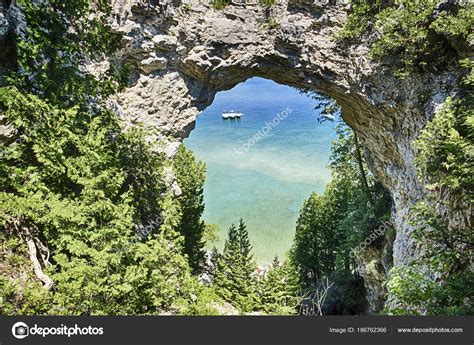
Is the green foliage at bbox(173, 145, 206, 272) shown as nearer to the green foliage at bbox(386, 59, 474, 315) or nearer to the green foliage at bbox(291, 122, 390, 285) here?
the green foliage at bbox(291, 122, 390, 285)

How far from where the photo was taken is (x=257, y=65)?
1318 cm

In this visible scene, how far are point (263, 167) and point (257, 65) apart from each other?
2889 centimetres

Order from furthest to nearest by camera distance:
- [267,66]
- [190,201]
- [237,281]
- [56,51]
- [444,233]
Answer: [190,201] < [237,281] < [267,66] < [56,51] < [444,233]

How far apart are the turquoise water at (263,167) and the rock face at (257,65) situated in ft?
43.5

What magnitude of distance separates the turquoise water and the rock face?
13.3 m

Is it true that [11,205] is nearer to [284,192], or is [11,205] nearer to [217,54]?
[217,54]

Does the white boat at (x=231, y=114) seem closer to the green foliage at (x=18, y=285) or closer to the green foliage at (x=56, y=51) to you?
the green foliage at (x=56, y=51)

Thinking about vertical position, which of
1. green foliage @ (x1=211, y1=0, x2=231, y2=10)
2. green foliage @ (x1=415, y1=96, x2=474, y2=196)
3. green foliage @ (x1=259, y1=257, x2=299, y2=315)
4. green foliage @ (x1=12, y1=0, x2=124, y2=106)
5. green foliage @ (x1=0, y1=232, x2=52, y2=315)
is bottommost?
green foliage @ (x1=259, y1=257, x2=299, y2=315)

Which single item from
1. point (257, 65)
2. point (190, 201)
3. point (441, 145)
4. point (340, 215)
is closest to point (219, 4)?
point (257, 65)

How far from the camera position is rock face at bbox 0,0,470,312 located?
36.9 feet

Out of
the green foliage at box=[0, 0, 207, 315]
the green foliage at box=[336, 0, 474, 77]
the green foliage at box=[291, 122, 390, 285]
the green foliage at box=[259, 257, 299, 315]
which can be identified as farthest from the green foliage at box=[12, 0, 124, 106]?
the green foliage at box=[291, 122, 390, 285]

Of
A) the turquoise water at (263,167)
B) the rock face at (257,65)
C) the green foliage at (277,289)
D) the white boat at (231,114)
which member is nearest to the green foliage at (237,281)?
the green foliage at (277,289)

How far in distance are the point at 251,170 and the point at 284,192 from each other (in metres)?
6.39

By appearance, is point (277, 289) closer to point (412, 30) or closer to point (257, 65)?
point (257, 65)
